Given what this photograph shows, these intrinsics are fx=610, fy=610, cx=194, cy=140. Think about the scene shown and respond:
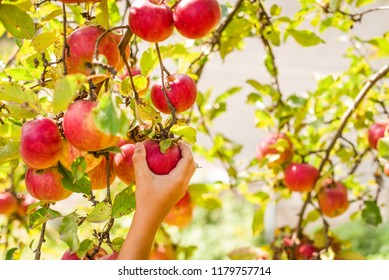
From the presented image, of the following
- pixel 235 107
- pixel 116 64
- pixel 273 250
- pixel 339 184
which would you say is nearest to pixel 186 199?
pixel 273 250

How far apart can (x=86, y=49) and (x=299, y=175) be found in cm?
72

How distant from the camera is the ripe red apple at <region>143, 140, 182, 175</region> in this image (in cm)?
71

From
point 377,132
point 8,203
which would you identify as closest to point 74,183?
point 8,203

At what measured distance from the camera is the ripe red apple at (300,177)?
51.0 inches

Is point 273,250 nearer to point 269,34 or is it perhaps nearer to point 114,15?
point 269,34

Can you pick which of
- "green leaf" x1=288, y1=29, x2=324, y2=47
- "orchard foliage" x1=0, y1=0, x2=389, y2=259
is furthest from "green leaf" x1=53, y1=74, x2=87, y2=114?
"green leaf" x1=288, y1=29, x2=324, y2=47

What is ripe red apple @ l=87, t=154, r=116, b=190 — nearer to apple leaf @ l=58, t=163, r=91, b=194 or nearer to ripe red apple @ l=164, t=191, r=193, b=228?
apple leaf @ l=58, t=163, r=91, b=194

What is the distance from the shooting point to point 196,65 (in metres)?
1.28

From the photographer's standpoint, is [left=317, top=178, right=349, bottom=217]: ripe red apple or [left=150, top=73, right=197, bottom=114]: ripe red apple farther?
[left=317, top=178, right=349, bottom=217]: ripe red apple

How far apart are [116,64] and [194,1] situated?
118 millimetres

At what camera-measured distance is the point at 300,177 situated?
1295mm

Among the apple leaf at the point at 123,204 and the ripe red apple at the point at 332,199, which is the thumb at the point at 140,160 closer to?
the apple leaf at the point at 123,204

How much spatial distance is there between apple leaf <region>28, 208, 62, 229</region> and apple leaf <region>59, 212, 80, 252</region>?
0.02m

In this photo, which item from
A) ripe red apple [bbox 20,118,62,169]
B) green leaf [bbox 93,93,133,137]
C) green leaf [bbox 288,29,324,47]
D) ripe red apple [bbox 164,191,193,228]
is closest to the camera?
green leaf [bbox 93,93,133,137]
